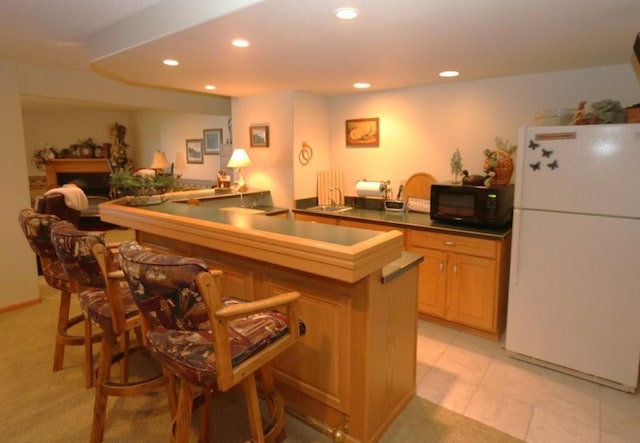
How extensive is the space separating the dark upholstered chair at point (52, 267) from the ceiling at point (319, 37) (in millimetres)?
1162

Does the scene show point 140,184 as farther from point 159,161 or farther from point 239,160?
point 159,161

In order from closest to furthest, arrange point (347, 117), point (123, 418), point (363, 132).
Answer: point (123, 418)
point (363, 132)
point (347, 117)

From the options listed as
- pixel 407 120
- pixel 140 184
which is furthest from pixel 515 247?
pixel 140 184

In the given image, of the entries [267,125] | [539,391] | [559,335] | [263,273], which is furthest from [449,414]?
[267,125]

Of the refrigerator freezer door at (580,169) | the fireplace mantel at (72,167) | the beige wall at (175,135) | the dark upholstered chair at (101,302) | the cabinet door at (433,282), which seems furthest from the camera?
the fireplace mantel at (72,167)

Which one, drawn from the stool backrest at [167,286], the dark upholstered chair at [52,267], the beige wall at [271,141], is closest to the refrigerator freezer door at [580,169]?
the stool backrest at [167,286]

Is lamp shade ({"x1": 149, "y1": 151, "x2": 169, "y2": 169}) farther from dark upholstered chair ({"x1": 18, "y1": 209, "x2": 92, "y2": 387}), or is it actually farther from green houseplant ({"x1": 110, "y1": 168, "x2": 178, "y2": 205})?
dark upholstered chair ({"x1": 18, "y1": 209, "x2": 92, "y2": 387})

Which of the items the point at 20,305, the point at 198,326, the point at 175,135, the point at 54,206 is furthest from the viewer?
the point at 175,135

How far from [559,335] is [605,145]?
4.07 feet

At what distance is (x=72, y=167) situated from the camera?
25.1ft

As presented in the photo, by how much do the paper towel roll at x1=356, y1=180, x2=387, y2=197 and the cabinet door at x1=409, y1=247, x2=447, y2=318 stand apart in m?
0.87

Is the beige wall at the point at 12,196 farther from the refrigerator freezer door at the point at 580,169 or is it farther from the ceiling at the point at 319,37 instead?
the refrigerator freezer door at the point at 580,169

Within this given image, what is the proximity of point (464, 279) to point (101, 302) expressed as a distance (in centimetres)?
251

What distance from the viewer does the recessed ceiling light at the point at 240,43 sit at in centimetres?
228
